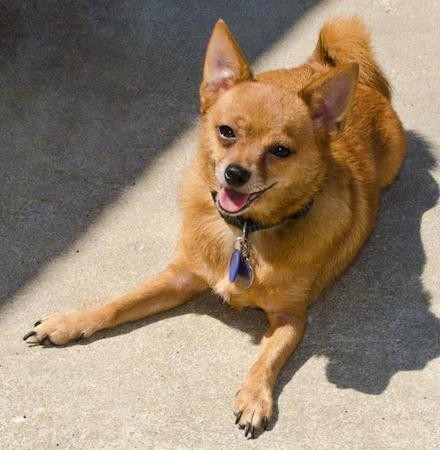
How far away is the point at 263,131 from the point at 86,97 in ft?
6.29

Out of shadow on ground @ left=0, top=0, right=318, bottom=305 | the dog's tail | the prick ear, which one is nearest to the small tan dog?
the prick ear

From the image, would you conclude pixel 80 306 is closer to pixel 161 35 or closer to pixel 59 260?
pixel 59 260

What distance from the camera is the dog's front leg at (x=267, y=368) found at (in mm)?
3303

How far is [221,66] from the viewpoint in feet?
11.5

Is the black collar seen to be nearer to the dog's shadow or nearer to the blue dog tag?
the blue dog tag

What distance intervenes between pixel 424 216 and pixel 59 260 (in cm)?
177

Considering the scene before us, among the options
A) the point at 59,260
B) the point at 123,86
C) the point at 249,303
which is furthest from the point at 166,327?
the point at 123,86

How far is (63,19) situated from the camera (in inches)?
215

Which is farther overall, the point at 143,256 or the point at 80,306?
the point at 143,256

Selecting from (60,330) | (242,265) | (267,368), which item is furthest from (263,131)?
(60,330)

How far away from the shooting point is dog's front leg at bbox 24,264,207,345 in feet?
11.8

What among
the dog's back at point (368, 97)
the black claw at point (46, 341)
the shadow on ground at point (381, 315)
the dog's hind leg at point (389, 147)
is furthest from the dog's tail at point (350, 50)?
the black claw at point (46, 341)

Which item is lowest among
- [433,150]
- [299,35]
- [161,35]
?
[433,150]

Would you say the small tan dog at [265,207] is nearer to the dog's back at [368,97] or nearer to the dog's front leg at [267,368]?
the dog's front leg at [267,368]
